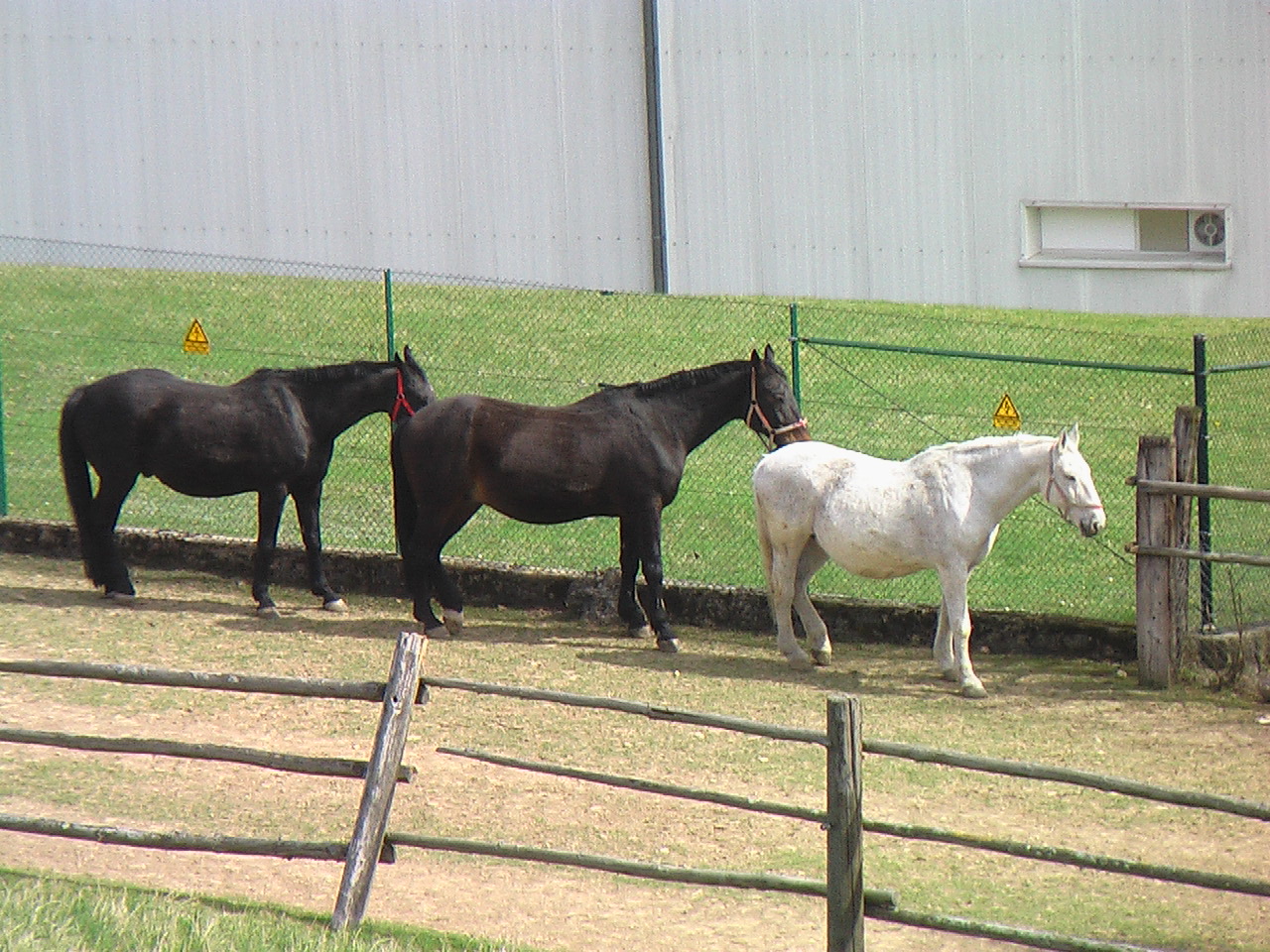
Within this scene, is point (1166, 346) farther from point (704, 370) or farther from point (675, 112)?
point (704, 370)

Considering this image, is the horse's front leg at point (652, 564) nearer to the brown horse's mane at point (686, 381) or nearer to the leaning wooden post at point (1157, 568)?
the brown horse's mane at point (686, 381)

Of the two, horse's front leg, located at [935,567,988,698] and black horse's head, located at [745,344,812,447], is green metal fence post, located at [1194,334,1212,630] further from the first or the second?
black horse's head, located at [745,344,812,447]

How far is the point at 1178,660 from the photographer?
33.5 feet

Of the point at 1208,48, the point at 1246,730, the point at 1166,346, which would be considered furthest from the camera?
the point at 1166,346

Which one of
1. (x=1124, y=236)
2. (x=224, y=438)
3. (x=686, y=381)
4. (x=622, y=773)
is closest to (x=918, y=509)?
(x=686, y=381)

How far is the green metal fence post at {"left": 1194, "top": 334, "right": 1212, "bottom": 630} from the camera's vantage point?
33.7 ft

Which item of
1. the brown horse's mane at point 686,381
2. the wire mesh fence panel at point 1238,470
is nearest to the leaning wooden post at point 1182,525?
the wire mesh fence panel at point 1238,470

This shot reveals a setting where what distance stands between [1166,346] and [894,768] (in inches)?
407

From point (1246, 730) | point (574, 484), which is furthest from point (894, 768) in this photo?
point (574, 484)

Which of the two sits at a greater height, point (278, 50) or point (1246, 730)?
point (278, 50)

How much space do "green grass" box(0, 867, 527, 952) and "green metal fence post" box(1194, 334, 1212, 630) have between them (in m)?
5.64

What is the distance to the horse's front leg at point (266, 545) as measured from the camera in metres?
11.7

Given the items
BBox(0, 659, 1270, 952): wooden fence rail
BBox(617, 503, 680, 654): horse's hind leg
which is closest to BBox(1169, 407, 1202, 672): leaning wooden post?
BBox(617, 503, 680, 654): horse's hind leg

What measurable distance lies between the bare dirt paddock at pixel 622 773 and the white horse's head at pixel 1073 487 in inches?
43.0
